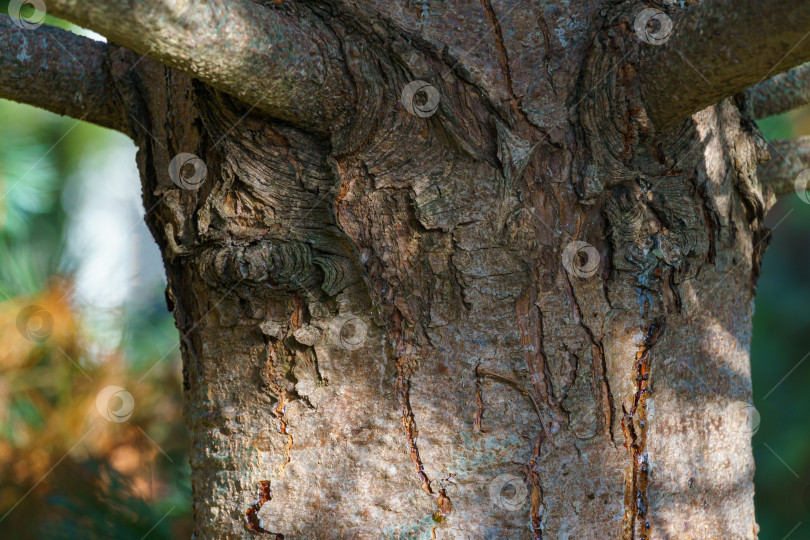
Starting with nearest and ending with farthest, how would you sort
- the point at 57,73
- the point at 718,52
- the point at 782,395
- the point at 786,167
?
the point at 718,52 → the point at 57,73 → the point at 786,167 → the point at 782,395

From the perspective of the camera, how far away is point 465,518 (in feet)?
1.71

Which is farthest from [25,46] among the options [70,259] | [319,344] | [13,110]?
[13,110]

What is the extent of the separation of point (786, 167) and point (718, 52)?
59cm

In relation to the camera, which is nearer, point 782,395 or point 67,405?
point 67,405

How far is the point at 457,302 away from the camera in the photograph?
533 millimetres

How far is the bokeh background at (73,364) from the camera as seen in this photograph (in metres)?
1.41

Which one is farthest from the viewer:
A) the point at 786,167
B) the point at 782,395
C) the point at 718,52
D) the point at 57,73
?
the point at 782,395

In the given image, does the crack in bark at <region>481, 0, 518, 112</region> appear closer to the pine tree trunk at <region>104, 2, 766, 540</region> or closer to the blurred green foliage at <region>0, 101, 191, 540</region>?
the pine tree trunk at <region>104, 2, 766, 540</region>

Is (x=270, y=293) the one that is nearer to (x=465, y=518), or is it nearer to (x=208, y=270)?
(x=208, y=270)

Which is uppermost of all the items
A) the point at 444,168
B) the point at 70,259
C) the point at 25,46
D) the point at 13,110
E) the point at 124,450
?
the point at 444,168

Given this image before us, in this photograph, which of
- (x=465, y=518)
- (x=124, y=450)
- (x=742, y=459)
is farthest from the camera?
(x=124, y=450)

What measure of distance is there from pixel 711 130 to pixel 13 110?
1.93 meters

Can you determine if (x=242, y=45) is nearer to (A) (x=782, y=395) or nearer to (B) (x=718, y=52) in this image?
(B) (x=718, y=52)

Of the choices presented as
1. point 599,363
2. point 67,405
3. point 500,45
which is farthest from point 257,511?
point 67,405
